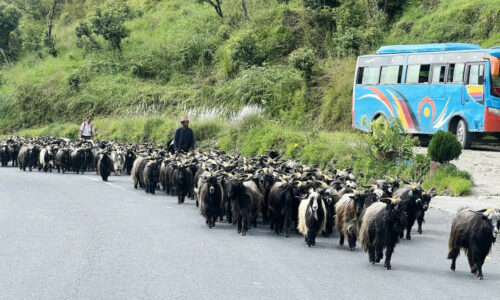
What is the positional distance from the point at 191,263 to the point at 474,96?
57.2 feet

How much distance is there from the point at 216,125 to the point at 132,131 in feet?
23.0

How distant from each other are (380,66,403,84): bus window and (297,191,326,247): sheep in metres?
16.5

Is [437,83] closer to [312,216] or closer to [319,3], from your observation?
[312,216]

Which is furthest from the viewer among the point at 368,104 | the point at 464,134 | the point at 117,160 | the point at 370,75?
the point at 368,104

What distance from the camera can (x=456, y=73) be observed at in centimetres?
2614

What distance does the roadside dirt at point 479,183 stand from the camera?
55.7 feet

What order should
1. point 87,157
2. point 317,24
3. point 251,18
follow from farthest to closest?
point 251,18
point 317,24
point 87,157

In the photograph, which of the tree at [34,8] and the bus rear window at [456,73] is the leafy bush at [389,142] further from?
the tree at [34,8]

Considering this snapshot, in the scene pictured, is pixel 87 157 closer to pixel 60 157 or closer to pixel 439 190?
pixel 60 157

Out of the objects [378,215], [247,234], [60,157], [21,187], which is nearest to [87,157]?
[60,157]

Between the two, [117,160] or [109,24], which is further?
[109,24]

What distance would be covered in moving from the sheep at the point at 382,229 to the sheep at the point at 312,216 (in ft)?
4.33

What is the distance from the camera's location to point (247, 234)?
1382 centimetres

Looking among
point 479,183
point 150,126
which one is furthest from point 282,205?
point 150,126
